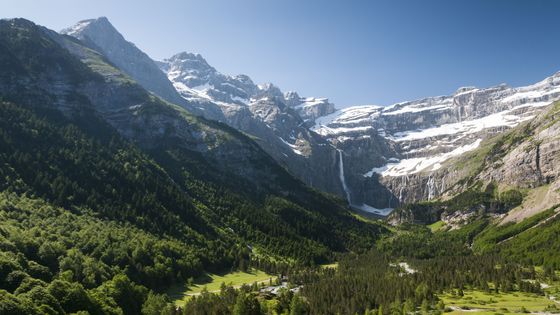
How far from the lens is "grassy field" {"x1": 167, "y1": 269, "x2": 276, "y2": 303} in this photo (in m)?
134

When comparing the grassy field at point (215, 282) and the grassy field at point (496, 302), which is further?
the grassy field at point (215, 282)

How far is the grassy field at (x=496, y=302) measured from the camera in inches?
4376

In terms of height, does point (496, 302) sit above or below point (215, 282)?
above

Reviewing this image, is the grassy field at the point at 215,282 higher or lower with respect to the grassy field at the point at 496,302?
lower

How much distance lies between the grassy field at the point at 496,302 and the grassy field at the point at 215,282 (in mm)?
66777

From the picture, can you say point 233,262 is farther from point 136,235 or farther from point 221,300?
point 221,300

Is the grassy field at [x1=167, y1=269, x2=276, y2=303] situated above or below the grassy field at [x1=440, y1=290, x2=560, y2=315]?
below

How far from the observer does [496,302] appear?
124 metres

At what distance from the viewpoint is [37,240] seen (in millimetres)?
117125

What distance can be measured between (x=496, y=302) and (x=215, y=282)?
89667 millimetres

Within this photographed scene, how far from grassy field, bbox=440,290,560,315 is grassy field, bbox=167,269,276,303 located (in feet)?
219

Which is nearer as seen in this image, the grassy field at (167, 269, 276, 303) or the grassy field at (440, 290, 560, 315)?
the grassy field at (440, 290, 560, 315)

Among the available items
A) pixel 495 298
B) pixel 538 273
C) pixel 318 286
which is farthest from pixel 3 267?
pixel 538 273

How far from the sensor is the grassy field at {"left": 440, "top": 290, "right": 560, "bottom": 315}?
111 metres
